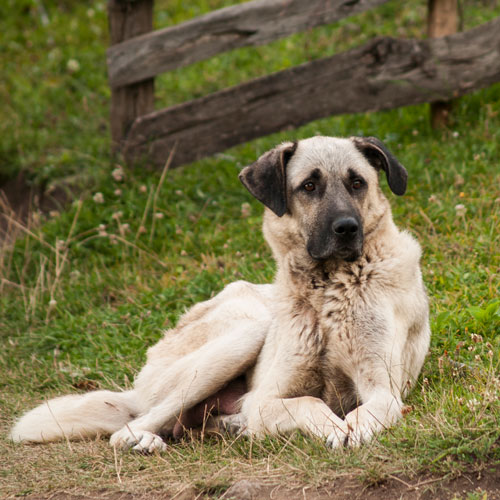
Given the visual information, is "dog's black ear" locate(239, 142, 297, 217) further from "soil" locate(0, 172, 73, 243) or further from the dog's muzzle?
"soil" locate(0, 172, 73, 243)

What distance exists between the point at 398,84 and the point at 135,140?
266cm

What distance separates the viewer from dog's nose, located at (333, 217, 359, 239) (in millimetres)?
3869

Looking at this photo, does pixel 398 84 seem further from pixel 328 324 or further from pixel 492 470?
pixel 492 470

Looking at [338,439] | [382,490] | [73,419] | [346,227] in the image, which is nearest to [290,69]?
[346,227]

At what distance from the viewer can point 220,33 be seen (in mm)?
7086

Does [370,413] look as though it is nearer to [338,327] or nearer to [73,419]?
[338,327]

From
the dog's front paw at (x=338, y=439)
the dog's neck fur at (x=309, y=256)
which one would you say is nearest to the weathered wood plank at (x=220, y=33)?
the dog's neck fur at (x=309, y=256)

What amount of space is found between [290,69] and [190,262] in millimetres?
2176

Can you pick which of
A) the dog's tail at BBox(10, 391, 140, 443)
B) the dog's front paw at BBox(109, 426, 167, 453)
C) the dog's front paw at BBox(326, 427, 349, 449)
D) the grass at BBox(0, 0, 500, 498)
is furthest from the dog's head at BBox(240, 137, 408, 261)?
the dog's tail at BBox(10, 391, 140, 443)

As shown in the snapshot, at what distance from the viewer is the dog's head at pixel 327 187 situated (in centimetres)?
396

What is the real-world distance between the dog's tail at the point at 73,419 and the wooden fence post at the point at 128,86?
3.62m

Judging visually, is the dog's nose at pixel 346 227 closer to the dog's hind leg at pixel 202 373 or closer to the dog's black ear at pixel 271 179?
the dog's black ear at pixel 271 179

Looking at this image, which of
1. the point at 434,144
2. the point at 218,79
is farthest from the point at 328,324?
the point at 218,79

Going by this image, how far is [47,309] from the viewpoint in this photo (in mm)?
6371
